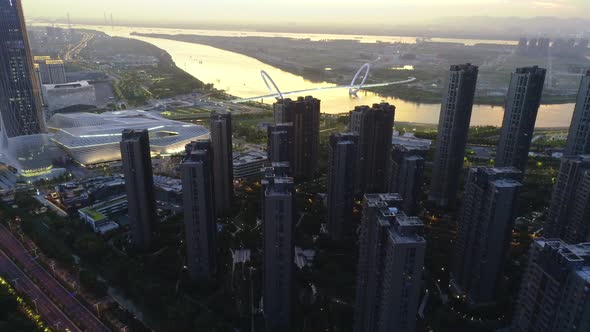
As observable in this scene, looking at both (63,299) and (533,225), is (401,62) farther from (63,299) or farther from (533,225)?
(63,299)

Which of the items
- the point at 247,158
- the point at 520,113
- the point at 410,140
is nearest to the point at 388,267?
the point at 520,113

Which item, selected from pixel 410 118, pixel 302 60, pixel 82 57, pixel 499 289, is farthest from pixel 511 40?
pixel 499 289

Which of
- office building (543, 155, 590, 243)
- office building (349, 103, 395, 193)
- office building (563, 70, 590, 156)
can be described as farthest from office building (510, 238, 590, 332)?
office building (349, 103, 395, 193)

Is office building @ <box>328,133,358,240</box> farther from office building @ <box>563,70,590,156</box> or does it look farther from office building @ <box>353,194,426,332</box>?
office building @ <box>563,70,590,156</box>

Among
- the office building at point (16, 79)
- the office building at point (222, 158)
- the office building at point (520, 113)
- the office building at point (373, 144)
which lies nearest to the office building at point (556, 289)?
the office building at point (520, 113)

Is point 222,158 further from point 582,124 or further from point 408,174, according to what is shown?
point 582,124

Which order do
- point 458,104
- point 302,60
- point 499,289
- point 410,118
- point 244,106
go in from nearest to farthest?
point 499,289, point 458,104, point 410,118, point 244,106, point 302,60
